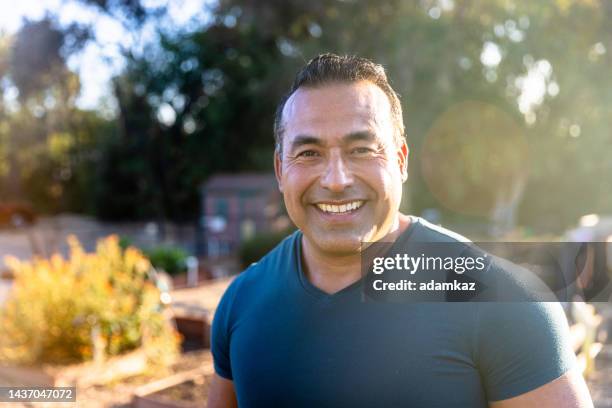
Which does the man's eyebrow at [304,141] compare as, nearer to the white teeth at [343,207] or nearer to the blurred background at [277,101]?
the white teeth at [343,207]

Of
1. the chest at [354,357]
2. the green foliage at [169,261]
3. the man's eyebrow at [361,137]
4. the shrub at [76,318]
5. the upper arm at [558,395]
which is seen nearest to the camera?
the upper arm at [558,395]

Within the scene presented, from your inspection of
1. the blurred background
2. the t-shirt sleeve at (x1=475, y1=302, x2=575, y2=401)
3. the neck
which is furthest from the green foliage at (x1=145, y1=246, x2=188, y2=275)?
the t-shirt sleeve at (x1=475, y1=302, x2=575, y2=401)

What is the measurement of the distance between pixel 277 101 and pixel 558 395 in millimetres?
19067

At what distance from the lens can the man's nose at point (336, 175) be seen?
1712 millimetres

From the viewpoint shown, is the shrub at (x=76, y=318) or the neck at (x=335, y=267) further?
the shrub at (x=76, y=318)

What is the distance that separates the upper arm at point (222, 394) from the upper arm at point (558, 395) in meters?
0.99

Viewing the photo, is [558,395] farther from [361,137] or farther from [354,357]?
[361,137]

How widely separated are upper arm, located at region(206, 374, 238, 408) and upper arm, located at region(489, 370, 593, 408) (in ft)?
3.24

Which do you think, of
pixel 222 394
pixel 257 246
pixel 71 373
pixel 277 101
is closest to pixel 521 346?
pixel 222 394

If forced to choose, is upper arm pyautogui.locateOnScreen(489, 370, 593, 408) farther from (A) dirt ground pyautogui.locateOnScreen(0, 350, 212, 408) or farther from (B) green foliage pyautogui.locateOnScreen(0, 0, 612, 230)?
(B) green foliage pyautogui.locateOnScreen(0, 0, 612, 230)

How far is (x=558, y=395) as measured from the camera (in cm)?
143

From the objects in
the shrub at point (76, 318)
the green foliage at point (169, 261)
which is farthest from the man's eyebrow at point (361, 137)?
the green foliage at point (169, 261)

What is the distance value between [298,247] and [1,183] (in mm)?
34410

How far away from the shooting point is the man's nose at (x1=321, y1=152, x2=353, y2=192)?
5.62ft
